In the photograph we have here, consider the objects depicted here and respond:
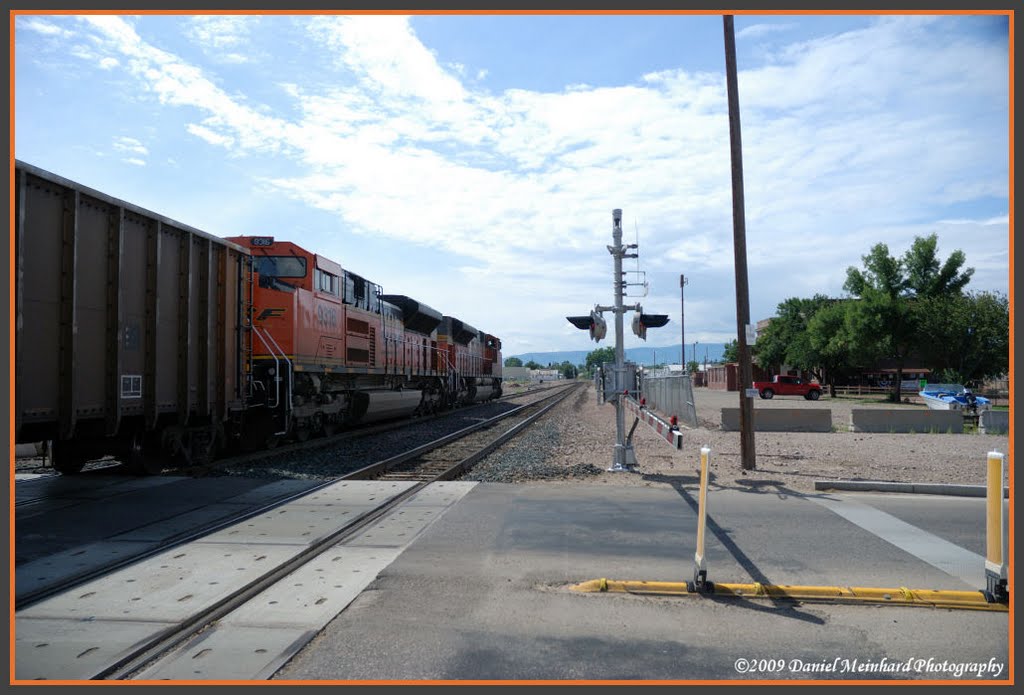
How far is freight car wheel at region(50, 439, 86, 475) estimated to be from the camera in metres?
9.83

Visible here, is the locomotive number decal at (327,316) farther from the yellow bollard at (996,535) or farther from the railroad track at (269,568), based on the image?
the yellow bollard at (996,535)

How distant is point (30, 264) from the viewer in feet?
23.5

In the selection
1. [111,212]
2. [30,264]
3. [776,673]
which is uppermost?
[111,212]

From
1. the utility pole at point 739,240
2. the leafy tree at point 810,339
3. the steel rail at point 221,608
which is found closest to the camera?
the steel rail at point 221,608

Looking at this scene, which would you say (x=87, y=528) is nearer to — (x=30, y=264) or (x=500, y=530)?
(x=30, y=264)

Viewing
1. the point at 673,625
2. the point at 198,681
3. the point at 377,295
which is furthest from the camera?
the point at 377,295

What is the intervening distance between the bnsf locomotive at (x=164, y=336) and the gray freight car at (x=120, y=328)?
0.7 inches

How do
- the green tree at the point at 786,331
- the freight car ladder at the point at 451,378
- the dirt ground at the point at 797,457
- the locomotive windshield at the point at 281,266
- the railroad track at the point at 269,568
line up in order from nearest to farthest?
the railroad track at the point at 269,568 < the dirt ground at the point at 797,457 < the locomotive windshield at the point at 281,266 < the freight car ladder at the point at 451,378 < the green tree at the point at 786,331

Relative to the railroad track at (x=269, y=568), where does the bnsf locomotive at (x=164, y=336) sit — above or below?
above

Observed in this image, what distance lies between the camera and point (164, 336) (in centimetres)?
959

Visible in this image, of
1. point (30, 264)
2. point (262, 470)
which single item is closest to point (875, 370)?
point (262, 470)

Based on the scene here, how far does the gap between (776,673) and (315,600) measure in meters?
3.15

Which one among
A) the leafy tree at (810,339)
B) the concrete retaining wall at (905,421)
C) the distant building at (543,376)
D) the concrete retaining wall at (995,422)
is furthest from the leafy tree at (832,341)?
the distant building at (543,376)

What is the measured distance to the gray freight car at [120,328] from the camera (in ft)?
23.9
